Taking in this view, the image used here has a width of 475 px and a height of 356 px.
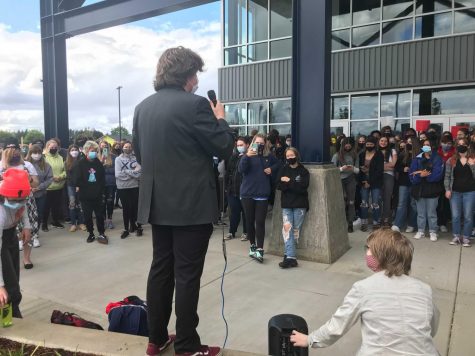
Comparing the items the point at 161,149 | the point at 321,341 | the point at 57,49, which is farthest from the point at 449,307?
the point at 57,49

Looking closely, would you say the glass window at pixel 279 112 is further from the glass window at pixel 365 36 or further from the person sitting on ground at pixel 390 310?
the person sitting on ground at pixel 390 310

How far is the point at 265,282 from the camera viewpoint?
496 cm

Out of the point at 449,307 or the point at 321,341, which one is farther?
the point at 449,307

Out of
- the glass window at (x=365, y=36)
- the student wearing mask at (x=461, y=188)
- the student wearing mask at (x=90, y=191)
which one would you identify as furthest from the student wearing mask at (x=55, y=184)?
the glass window at (x=365, y=36)

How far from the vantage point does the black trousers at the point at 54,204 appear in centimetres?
833

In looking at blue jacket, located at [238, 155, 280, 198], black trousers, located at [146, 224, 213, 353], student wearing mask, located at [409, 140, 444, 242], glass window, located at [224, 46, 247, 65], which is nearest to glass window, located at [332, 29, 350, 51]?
glass window, located at [224, 46, 247, 65]

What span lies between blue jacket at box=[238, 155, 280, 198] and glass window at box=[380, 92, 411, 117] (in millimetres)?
9699

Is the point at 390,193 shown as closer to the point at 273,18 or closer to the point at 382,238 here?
the point at 382,238

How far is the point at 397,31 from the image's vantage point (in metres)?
14.4

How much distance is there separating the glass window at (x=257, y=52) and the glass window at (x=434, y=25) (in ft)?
19.0

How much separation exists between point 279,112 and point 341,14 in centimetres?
429

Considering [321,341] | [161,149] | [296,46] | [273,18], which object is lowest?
[321,341]

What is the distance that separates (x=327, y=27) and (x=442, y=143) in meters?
3.44

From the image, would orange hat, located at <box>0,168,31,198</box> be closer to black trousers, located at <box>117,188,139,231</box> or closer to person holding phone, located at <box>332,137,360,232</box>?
black trousers, located at <box>117,188,139,231</box>
